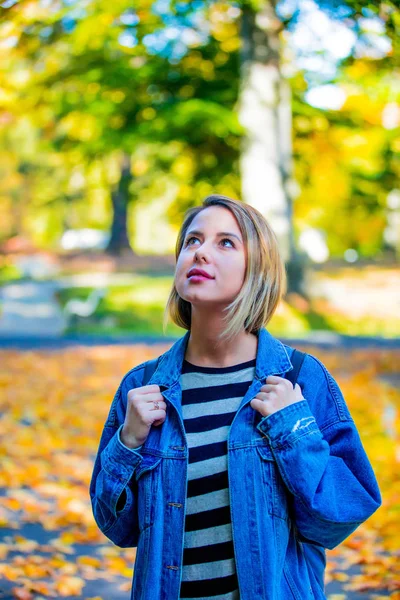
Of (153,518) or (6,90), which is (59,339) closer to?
(6,90)

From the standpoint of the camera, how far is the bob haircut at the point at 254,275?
187cm

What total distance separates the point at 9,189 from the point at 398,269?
1074 cm

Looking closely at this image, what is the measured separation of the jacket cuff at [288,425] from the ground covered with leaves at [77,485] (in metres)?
2.60

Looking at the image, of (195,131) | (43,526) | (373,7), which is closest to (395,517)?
(43,526)

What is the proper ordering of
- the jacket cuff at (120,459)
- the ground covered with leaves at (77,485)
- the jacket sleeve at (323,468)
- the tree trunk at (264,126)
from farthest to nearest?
the tree trunk at (264,126)
the ground covered with leaves at (77,485)
the jacket cuff at (120,459)
the jacket sleeve at (323,468)

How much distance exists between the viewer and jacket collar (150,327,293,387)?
1.83m

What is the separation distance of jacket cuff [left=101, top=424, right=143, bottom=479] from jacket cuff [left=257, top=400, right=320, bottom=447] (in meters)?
0.32

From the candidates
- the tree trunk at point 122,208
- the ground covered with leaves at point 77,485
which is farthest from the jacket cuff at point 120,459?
the tree trunk at point 122,208

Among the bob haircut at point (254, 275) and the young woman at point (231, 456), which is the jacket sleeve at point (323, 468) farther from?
the bob haircut at point (254, 275)

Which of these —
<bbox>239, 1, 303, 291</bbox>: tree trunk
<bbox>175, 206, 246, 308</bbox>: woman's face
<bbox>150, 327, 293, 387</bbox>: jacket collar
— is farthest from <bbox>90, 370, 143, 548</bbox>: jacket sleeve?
<bbox>239, 1, 303, 291</bbox>: tree trunk

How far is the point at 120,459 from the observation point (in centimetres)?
181

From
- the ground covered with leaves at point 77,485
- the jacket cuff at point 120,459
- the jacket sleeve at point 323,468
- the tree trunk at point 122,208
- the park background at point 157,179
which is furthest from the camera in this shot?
the tree trunk at point 122,208

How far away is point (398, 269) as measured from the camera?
1697 cm

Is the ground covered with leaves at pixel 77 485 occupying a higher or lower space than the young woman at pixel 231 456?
higher
